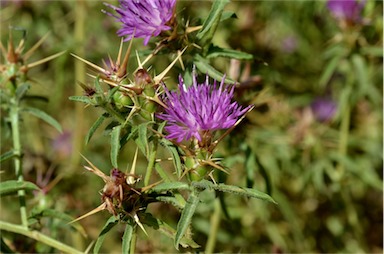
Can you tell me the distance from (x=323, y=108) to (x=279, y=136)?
67cm

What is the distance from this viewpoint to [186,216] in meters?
1.20

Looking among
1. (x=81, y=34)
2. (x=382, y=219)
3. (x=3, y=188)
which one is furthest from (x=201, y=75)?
(x=382, y=219)

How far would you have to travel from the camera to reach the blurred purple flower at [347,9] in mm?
2369

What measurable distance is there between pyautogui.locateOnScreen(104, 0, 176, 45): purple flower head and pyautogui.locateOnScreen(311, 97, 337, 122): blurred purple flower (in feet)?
5.61

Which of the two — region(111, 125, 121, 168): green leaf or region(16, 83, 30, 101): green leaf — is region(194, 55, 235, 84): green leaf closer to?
region(111, 125, 121, 168): green leaf

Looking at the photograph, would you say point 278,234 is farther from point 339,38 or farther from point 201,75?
point 201,75

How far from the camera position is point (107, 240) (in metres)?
2.66

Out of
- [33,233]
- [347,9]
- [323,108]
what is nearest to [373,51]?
[347,9]

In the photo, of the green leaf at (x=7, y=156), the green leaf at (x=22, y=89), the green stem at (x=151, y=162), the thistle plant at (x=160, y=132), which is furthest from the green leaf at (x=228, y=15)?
the green leaf at (x=7, y=156)

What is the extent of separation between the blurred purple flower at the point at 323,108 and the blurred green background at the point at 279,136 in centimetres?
2

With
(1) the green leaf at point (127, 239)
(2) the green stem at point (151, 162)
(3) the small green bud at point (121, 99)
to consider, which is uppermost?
(3) the small green bud at point (121, 99)

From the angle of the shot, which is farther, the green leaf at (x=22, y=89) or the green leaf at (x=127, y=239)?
the green leaf at (x=22, y=89)

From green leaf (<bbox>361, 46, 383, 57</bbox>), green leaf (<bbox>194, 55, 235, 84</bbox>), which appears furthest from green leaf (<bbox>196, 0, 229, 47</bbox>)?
green leaf (<bbox>361, 46, 383, 57</bbox>)

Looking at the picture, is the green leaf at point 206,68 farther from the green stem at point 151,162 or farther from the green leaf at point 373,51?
the green leaf at point 373,51
